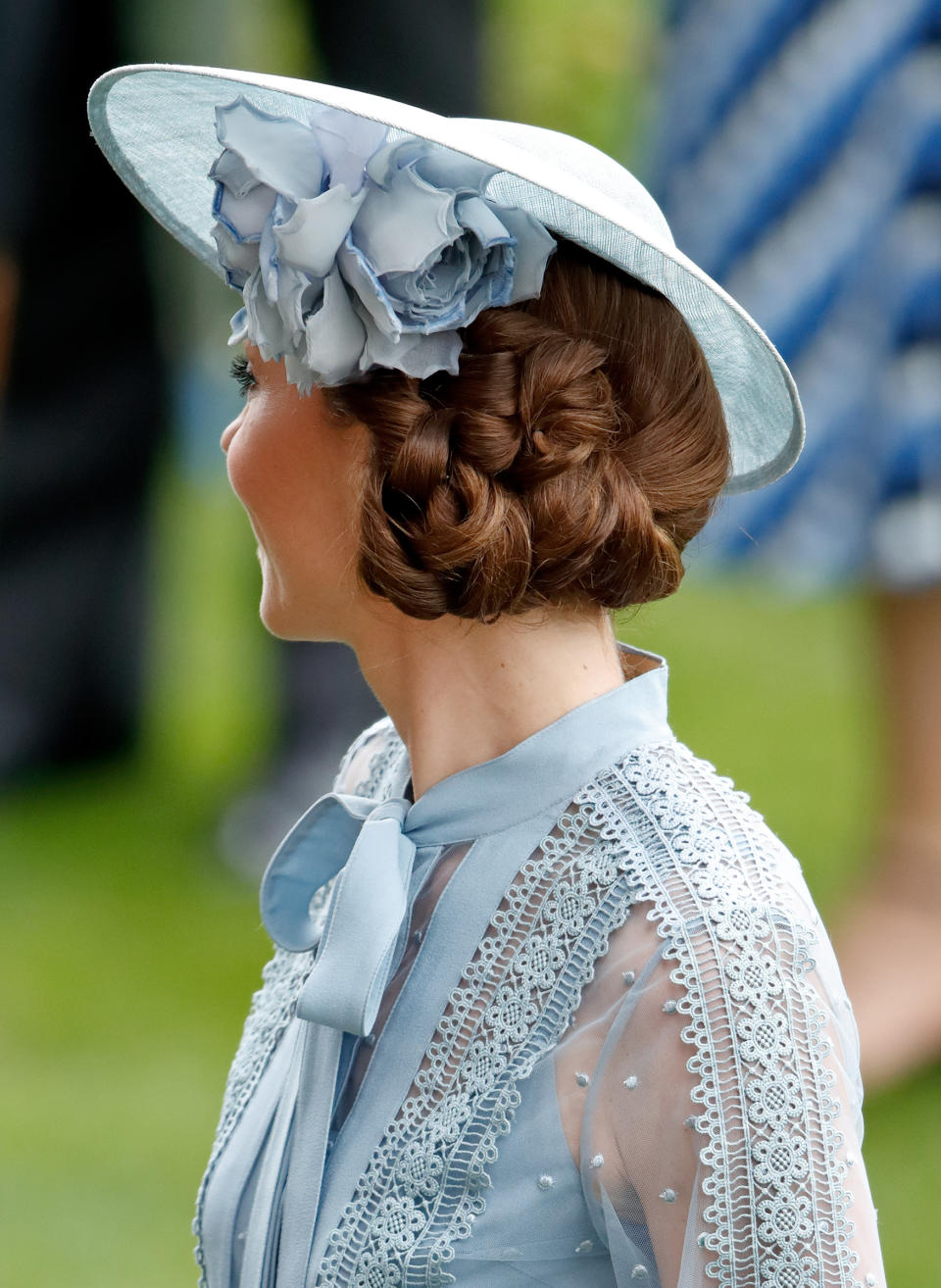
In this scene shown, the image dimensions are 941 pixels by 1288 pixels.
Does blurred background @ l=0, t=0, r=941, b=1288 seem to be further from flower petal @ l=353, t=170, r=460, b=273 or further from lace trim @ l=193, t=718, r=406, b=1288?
flower petal @ l=353, t=170, r=460, b=273

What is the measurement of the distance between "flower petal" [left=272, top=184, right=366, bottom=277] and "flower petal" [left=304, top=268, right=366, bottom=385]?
19 millimetres

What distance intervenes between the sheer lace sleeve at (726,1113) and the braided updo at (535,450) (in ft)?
0.94

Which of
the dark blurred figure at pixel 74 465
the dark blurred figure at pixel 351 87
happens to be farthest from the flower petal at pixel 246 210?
the dark blurred figure at pixel 74 465

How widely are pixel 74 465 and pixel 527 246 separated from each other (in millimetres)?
3556

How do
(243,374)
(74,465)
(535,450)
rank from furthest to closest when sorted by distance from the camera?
(74,465)
(243,374)
(535,450)

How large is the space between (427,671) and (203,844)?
9.41 ft

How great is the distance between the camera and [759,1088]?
113 centimetres

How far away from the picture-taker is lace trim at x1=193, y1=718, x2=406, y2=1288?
150 centimetres

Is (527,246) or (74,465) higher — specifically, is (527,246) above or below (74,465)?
below

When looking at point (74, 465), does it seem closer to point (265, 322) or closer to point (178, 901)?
point (178, 901)

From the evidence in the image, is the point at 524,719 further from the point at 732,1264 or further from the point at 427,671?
the point at 732,1264

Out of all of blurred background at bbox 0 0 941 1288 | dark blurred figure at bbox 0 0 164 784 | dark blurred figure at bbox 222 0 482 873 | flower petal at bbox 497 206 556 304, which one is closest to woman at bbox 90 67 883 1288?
flower petal at bbox 497 206 556 304

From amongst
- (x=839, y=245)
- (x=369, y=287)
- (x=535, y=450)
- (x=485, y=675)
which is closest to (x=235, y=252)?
(x=369, y=287)

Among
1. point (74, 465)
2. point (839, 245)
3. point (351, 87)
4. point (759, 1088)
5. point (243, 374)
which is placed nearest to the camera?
point (759, 1088)
